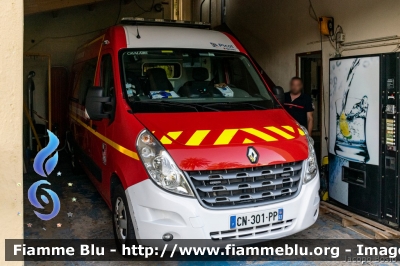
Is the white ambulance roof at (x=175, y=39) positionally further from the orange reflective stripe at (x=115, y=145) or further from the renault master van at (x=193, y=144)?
the orange reflective stripe at (x=115, y=145)

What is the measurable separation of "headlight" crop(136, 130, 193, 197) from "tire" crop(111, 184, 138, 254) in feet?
1.55

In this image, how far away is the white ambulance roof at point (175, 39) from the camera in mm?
4168

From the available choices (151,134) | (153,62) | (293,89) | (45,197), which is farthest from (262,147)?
(45,197)

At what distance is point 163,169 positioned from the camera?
3.03 meters

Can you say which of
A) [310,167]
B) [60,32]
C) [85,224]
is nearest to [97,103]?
[85,224]

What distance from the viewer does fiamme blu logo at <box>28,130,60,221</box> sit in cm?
322

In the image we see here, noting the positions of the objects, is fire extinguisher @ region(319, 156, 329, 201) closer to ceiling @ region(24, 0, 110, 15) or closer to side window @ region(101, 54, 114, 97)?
side window @ region(101, 54, 114, 97)

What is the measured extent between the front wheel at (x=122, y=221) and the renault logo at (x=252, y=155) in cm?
111

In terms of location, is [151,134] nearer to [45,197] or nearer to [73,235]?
[73,235]

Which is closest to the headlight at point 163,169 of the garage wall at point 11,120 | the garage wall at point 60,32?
the garage wall at point 11,120

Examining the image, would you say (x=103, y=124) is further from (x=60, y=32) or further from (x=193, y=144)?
(x=60, y=32)

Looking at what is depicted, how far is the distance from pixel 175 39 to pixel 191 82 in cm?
51

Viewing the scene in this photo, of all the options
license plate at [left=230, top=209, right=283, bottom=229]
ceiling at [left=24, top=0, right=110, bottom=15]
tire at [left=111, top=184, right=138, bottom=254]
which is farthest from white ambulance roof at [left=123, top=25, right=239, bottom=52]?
ceiling at [left=24, top=0, right=110, bottom=15]

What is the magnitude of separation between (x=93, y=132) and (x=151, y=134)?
175 cm
